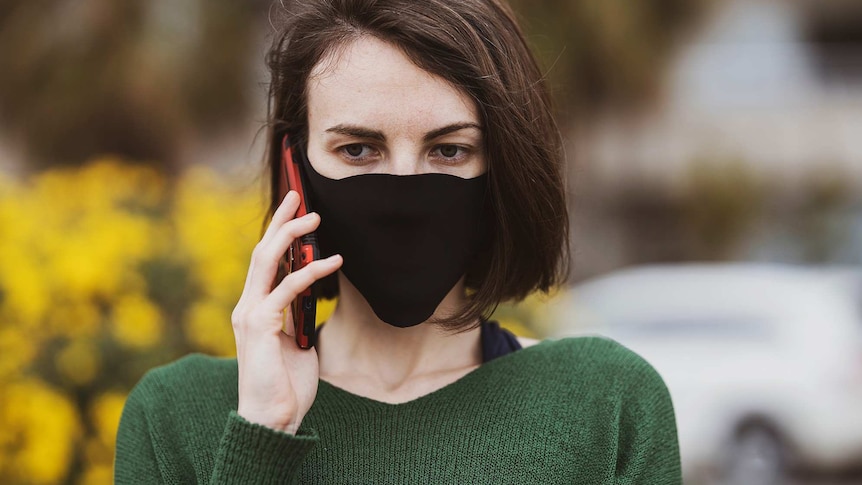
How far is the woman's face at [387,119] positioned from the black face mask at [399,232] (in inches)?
1.1

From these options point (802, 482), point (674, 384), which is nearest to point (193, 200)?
point (674, 384)

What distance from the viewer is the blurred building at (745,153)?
43.6ft

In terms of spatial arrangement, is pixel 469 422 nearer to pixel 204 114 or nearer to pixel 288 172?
pixel 288 172

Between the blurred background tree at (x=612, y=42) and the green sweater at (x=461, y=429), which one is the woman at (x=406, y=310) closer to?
the green sweater at (x=461, y=429)

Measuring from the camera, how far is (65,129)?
284 inches

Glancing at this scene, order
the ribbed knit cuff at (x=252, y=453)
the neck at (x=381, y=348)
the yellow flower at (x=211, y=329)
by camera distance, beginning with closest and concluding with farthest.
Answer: the ribbed knit cuff at (x=252, y=453), the neck at (x=381, y=348), the yellow flower at (x=211, y=329)

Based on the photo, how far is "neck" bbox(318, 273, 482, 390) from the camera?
1.98m

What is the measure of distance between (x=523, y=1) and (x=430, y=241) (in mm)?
6107

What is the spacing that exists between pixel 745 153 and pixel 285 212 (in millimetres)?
12859

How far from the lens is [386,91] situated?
175 centimetres

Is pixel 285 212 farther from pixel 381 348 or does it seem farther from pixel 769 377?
pixel 769 377

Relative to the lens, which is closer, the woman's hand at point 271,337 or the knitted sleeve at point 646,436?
the woman's hand at point 271,337

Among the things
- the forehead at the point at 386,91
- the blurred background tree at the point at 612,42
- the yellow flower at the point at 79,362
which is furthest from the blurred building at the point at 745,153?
the forehead at the point at 386,91

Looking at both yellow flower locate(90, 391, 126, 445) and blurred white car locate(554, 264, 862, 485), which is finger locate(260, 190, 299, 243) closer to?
yellow flower locate(90, 391, 126, 445)
